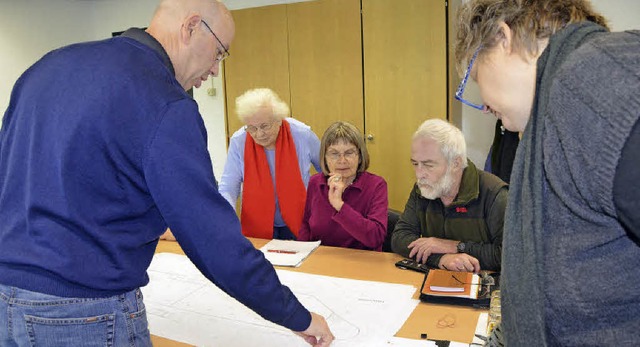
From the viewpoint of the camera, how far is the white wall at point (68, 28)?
17.5ft

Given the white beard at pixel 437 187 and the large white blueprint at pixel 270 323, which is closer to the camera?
the large white blueprint at pixel 270 323

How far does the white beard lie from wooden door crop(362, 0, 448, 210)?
1.76 m

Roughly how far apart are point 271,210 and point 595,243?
2417 millimetres

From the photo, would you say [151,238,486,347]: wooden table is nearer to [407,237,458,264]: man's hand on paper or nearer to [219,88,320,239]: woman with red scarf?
[407,237,458,264]: man's hand on paper

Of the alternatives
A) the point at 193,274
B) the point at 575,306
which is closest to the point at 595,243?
the point at 575,306

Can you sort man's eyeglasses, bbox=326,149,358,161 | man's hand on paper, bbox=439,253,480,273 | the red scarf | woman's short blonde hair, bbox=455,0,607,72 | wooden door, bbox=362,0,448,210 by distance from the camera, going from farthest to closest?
wooden door, bbox=362,0,448,210
the red scarf
man's eyeglasses, bbox=326,149,358,161
man's hand on paper, bbox=439,253,480,273
woman's short blonde hair, bbox=455,0,607,72

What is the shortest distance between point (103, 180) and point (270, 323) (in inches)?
30.7

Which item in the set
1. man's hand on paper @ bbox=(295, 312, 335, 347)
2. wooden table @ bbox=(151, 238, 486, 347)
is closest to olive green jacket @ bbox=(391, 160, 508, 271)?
wooden table @ bbox=(151, 238, 486, 347)

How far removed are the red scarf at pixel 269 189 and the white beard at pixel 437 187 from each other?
934mm

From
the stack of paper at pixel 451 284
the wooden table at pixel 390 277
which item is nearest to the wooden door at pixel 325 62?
the wooden table at pixel 390 277

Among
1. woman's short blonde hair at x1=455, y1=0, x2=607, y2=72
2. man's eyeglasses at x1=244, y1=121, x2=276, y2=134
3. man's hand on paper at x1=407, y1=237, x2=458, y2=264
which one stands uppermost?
woman's short blonde hair at x1=455, y1=0, x2=607, y2=72

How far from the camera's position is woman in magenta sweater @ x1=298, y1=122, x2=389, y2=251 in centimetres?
256

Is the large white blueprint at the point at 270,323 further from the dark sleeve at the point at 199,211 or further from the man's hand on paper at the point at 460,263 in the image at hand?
the dark sleeve at the point at 199,211

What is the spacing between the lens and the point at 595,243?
0.73m
